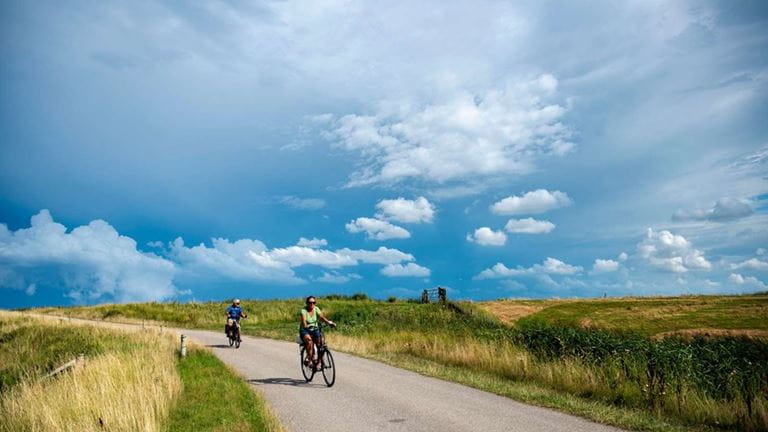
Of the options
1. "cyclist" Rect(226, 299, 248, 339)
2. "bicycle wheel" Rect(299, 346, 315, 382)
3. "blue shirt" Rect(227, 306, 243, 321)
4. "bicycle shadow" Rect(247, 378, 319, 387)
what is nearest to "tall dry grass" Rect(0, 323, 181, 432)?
"bicycle shadow" Rect(247, 378, 319, 387)

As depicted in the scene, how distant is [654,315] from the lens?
38.5m

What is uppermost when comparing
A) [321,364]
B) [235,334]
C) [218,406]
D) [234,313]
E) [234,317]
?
[234,313]

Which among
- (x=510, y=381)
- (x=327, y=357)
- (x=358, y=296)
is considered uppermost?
(x=358, y=296)

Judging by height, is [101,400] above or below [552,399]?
above

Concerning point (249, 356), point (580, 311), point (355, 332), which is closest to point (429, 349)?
point (249, 356)

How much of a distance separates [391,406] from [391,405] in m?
0.09

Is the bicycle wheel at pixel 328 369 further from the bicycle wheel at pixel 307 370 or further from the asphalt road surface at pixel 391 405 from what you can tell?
the bicycle wheel at pixel 307 370

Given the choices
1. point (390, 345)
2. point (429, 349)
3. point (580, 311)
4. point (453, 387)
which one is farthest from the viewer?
point (580, 311)

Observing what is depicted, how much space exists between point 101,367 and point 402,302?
4257 cm

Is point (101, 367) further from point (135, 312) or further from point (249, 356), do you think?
point (135, 312)

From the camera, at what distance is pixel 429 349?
20.9 m

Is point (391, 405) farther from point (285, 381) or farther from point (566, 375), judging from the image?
point (566, 375)

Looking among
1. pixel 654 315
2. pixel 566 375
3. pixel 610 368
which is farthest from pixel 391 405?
pixel 654 315

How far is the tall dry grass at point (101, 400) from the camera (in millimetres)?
10492
